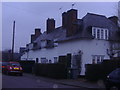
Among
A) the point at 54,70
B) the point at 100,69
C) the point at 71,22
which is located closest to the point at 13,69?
the point at 54,70

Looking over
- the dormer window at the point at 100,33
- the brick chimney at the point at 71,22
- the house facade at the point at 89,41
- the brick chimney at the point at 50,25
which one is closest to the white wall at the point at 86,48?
the house facade at the point at 89,41

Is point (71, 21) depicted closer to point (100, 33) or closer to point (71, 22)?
point (71, 22)

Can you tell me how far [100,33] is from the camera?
32781 mm

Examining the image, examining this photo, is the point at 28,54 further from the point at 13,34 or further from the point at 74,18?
the point at 74,18

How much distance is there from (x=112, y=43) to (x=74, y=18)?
6003 mm

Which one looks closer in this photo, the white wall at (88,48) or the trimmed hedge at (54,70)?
the trimmed hedge at (54,70)

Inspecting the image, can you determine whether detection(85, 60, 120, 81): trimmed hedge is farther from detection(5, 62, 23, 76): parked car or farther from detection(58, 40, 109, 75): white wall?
detection(5, 62, 23, 76): parked car

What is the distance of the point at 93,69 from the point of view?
78.2 feet

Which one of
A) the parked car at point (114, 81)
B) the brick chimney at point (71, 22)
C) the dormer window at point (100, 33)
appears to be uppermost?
the brick chimney at point (71, 22)

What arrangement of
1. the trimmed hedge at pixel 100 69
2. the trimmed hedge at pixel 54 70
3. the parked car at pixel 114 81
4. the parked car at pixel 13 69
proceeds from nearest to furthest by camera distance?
the parked car at pixel 114 81 → the trimmed hedge at pixel 100 69 → the trimmed hedge at pixel 54 70 → the parked car at pixel 13 69

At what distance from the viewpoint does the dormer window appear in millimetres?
32406

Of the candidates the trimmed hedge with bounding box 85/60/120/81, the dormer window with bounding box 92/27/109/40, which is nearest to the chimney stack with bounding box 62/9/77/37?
the dormer window with bounding box 92/27/109/40

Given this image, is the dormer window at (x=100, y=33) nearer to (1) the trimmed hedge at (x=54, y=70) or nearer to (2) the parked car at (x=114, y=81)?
(1) the trimmed hedge at (x=54, y=70)

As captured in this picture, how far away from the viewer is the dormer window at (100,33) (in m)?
32.4
